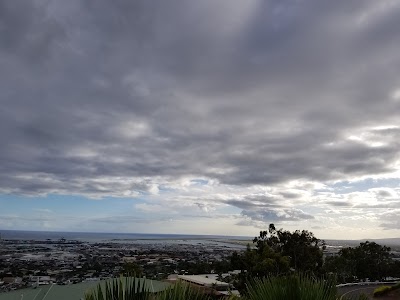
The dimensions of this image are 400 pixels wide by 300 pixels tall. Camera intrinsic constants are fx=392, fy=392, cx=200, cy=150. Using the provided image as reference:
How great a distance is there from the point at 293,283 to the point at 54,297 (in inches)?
586

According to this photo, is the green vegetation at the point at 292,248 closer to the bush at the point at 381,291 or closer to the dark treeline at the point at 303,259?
the dark treeline at the point at 303,259

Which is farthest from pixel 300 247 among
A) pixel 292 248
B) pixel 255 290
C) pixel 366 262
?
pixel 255 290

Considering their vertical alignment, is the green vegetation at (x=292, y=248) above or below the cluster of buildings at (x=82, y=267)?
above

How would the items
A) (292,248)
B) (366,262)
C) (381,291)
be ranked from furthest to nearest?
(366,262)
(292,248)
(381,291)

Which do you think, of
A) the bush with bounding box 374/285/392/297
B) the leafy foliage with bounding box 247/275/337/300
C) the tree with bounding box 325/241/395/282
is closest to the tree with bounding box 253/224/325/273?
the bush with bounding box 374/285/392/297

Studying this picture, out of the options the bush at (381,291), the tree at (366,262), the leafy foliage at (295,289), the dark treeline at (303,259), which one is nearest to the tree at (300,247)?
the dark treeline at (303,259)

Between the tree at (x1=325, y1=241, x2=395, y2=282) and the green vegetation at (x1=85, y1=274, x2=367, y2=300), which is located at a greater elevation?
the green vegetation at (x1=85, y1=274, x2=367, y2=300)

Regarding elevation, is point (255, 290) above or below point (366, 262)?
above

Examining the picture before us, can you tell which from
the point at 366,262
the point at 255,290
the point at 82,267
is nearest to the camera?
the point at 255,290

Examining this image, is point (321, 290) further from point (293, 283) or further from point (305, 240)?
point (305, 240)

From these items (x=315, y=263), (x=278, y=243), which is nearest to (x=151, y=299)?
(x=278, y=243)

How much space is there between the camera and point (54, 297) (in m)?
17.0

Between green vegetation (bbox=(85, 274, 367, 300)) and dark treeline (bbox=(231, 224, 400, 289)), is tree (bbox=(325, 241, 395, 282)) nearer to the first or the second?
dark treeline (bbox=(231, 224, 400, 289))

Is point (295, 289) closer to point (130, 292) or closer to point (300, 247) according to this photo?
point (130, 292)
